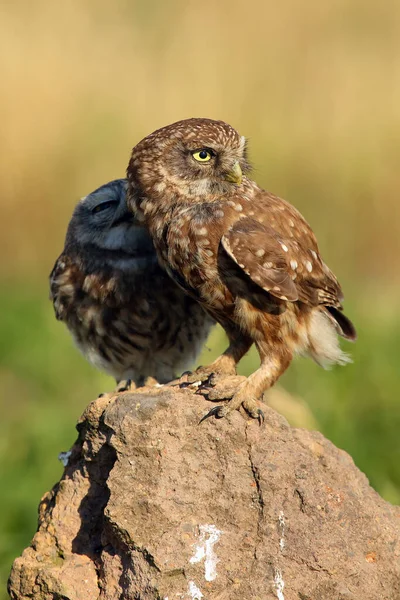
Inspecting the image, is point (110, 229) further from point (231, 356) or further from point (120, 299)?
point (231, 356)

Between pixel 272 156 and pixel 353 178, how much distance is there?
3.00 ft

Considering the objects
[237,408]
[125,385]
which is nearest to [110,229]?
[125,385]

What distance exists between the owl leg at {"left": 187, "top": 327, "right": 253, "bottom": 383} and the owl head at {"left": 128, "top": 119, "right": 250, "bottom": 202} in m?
0.62

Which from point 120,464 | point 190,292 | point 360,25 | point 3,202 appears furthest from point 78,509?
point 360,25

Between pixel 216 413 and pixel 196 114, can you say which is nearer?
pixel 216 413

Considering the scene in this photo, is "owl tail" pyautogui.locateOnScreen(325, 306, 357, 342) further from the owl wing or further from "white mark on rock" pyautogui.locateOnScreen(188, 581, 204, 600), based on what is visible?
"white mark on rock" pyautogui.locateOnScreen(188, 581, 204, 600)

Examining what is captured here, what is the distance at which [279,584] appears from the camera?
3225 millimetres

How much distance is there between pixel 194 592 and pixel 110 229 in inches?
83.4

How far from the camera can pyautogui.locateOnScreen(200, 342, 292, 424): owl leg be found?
138 inches

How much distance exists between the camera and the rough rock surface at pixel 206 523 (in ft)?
10.5

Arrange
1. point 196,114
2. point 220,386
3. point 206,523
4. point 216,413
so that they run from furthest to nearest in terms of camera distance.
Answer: point 196,114
point 220,386
point 216,413
point 206,523

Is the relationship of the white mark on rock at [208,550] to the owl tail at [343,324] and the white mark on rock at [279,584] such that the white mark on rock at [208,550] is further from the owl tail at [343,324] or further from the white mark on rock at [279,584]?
the owl tail at [343,324]

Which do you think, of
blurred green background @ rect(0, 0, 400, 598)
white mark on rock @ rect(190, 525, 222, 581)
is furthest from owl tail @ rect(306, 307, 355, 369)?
blurred green background @ rect(0, 0, 400, 598)

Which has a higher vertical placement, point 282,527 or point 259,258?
point 259,258
